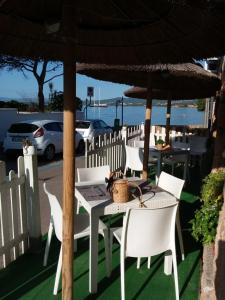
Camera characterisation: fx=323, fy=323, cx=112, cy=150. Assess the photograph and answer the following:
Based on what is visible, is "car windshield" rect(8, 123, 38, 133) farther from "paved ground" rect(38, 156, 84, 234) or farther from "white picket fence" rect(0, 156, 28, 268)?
"white picket fence" rect(0, 156, 28, 268)

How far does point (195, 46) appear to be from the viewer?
303cm

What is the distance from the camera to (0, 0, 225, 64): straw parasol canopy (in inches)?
96.8

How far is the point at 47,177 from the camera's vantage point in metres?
8.47

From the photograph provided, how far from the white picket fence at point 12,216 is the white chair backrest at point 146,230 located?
4.54ft

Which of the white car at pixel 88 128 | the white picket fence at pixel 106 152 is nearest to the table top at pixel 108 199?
the white picket fence at pixel 106 152

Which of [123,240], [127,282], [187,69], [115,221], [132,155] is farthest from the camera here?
[132,155]

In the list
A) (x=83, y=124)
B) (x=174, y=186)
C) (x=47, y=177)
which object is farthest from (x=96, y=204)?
(x=83, y=124)

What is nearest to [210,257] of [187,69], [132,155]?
[187,69]

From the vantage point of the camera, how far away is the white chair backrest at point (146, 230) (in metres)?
2.82

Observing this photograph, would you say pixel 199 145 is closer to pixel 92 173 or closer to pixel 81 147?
pixel 92 173

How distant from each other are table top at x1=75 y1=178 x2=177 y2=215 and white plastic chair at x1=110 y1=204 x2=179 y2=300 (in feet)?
1.29

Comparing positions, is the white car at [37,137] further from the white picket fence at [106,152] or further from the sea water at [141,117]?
the sea water at [141,117]

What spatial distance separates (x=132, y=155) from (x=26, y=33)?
15.5 feet

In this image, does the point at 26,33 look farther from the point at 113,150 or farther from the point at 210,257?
the point at 113,150
